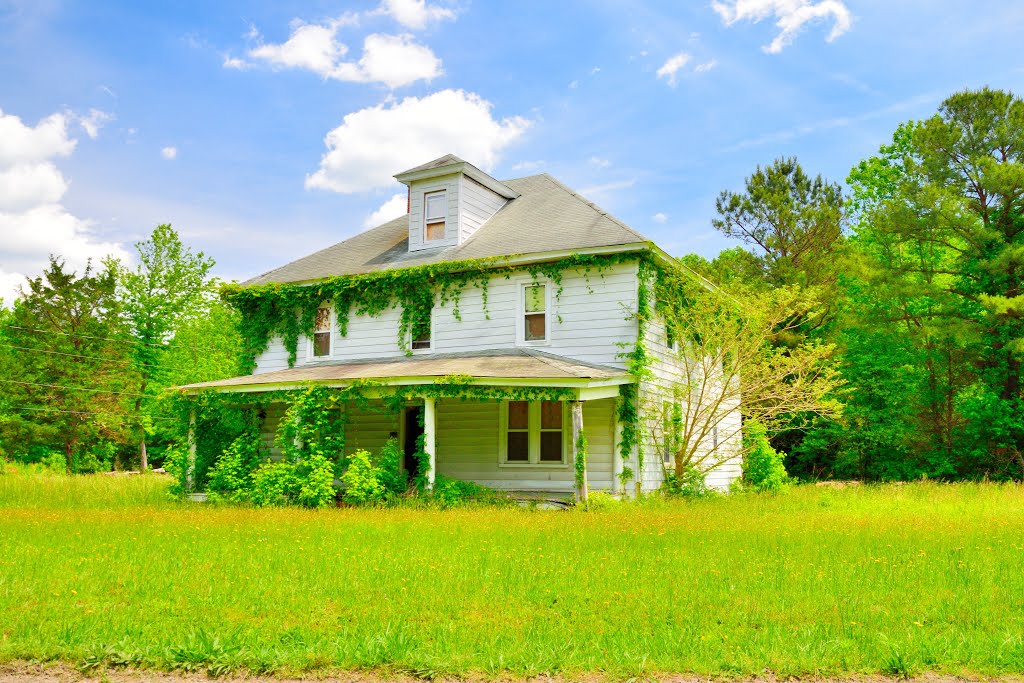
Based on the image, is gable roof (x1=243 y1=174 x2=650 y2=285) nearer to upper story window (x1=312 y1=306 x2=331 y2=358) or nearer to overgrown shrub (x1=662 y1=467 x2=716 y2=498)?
upper story window (x1=312 y1=306 x2=331 y2=358)

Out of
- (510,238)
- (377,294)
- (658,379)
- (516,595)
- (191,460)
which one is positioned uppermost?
(510,238)

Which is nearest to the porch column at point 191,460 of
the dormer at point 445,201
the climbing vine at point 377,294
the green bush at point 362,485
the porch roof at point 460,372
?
the porch roof at point 460,372

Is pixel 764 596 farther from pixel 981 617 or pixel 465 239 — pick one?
pixel 465 239

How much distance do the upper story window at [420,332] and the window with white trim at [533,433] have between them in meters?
2.81

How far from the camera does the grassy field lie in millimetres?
5594

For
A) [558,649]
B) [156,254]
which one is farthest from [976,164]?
[156,254]

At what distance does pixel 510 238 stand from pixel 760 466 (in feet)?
32.2

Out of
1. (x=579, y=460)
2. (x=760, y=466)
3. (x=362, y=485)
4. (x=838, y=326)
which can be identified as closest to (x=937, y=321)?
(x=838, y=326)

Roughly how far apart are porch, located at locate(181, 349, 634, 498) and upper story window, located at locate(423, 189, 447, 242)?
363cm

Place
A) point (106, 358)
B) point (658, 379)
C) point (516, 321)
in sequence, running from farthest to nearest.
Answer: point (106, 358)
point (516, 321)
point (658, 379)

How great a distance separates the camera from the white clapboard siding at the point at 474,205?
827 inches

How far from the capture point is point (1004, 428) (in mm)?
24391

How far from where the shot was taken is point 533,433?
18.4 metres

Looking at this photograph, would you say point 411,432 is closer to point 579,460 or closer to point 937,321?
point 579,460
